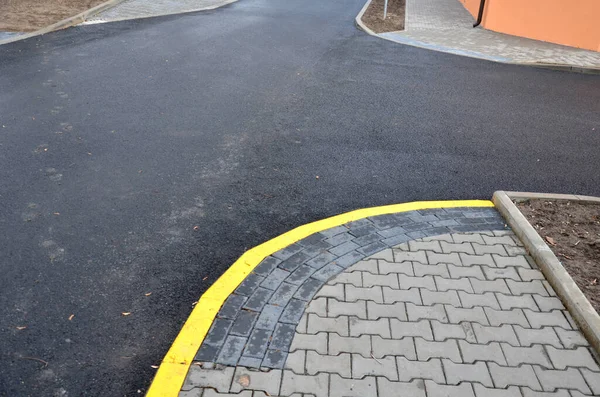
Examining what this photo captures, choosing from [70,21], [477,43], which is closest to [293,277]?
[477,43]

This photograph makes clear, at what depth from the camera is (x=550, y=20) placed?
14.8m

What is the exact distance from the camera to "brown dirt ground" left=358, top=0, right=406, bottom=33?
53.7ft

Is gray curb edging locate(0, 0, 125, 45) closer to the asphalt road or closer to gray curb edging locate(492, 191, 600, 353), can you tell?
the asphalt road

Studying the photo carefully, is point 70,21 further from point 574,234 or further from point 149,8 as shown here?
point 574,234

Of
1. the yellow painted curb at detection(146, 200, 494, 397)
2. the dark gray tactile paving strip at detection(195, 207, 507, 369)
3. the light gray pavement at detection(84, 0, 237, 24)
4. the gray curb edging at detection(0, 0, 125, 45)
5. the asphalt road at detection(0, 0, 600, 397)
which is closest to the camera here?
the yellow painted curb at detection(146, 200, 494, 397)

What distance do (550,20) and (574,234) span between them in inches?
450

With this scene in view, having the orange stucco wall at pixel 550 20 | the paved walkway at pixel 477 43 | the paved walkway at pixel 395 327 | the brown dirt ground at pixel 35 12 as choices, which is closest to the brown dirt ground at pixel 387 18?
the paved walkway at pixel 477 43

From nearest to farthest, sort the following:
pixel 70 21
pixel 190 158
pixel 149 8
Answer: pixel 190 158 < pixel 70 21 < pixel 149 8

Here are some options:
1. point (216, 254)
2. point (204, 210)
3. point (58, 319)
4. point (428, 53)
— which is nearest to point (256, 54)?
point (428, 53)

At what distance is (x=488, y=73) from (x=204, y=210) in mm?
8397

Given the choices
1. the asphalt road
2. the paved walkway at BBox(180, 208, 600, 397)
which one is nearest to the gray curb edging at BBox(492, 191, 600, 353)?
the paved walkway at BBox(180, 208, 600, 397)

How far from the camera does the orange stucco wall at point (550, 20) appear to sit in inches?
544

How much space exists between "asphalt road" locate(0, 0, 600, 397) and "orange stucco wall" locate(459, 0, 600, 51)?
2.58 metres

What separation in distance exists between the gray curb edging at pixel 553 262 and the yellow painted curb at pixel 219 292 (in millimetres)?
343
